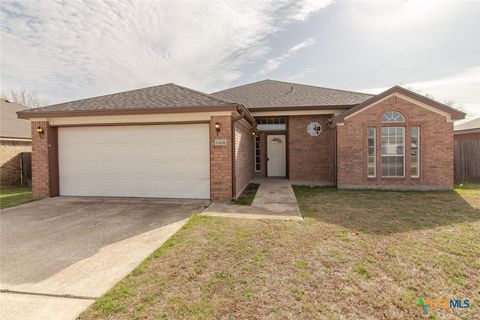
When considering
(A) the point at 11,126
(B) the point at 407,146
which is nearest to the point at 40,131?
(A) the point at 11,126

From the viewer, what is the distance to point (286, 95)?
12234 millimetres

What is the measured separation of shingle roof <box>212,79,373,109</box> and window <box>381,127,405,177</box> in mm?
2373

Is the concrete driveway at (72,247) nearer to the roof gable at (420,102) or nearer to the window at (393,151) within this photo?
the window at (393,151)

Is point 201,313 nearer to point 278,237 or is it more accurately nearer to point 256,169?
point 278,237

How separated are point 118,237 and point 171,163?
11.1 ft

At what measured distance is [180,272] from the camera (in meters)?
3.06

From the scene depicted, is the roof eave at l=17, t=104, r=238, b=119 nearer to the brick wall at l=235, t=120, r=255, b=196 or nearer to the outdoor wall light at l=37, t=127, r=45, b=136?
the outdoor wall light at l=37, t=127, r=45, b=136

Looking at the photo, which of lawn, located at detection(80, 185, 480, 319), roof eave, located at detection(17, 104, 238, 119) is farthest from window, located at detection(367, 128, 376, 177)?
roof eave, located at detection(17, 104, 238, 119)

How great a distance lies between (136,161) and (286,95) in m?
8.66

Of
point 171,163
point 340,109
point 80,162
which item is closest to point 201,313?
point 171,163

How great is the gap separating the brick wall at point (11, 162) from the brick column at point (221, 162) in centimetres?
Result: 1183

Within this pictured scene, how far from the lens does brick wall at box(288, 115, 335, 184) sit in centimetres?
1096

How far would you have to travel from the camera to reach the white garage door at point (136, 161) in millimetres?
7305

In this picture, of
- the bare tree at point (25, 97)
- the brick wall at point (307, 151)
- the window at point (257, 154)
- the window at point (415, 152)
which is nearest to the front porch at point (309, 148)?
the brick wall at point (307, 151)
